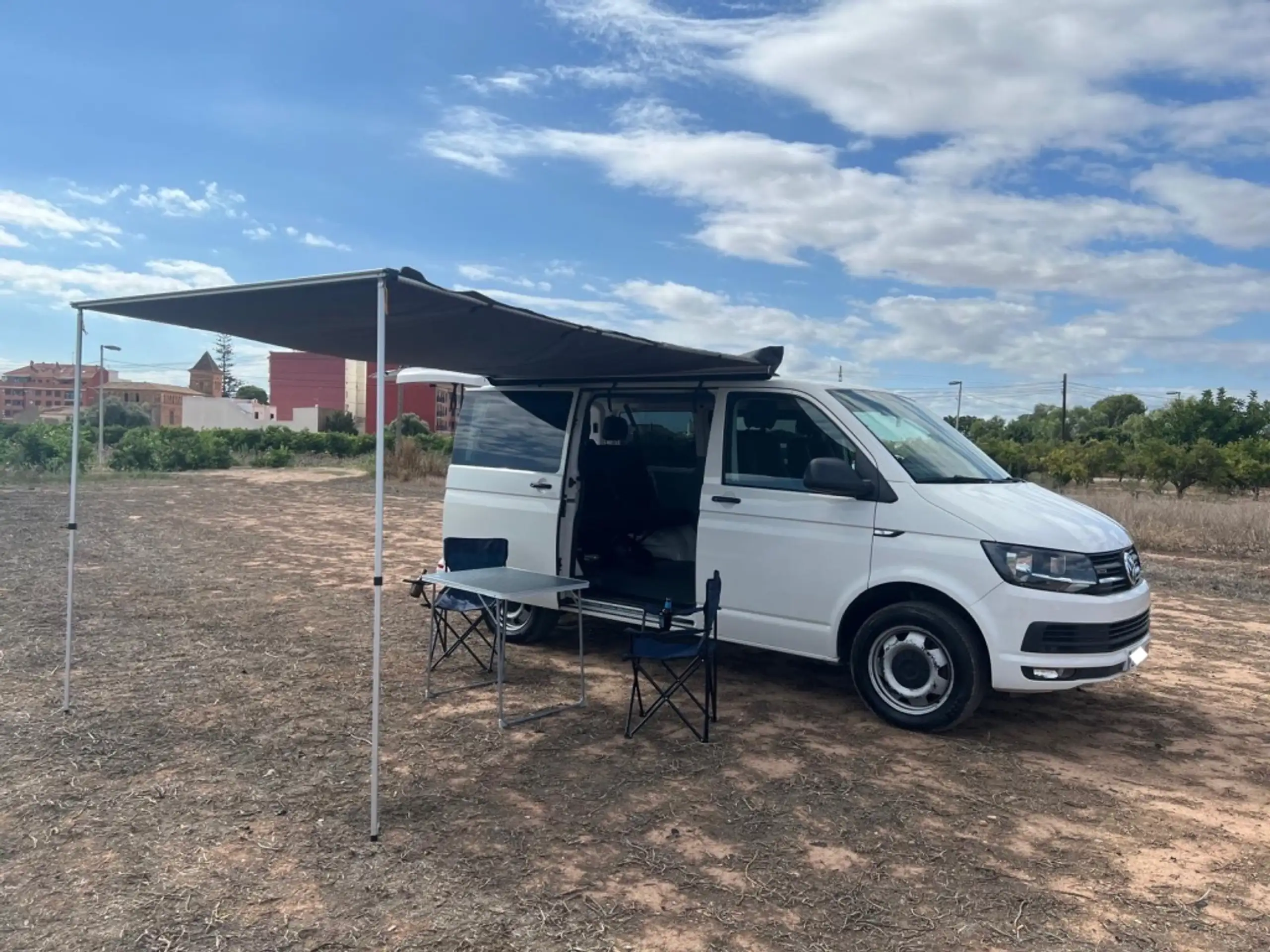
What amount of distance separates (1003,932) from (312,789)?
294cm

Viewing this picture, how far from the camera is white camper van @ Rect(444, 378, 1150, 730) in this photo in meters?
4.85

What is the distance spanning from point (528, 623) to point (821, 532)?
259 cm

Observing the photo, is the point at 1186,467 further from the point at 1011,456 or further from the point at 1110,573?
the point at 1110,573

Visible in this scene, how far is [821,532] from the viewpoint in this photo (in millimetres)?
5445

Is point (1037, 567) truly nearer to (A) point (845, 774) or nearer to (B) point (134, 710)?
(A) point (845, 774)

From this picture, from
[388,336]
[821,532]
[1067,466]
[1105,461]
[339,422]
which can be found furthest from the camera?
[339,422]

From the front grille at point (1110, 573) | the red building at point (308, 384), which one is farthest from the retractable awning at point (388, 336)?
the red building at point (308, 384)

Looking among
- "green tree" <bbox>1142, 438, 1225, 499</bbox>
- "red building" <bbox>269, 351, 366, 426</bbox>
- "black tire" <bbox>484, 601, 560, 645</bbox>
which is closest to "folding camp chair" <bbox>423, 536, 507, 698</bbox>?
"black tire" <bbox>484, 601, 560, 645</bbox>

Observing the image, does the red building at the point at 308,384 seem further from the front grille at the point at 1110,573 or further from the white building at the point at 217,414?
the front grille at the point at 1110,573

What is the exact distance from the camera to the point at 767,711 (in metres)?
5.57

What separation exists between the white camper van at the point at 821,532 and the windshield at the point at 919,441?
18 mm

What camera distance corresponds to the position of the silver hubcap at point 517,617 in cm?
704

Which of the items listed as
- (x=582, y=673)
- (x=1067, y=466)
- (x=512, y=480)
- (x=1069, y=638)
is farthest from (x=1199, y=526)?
(x=582, y=673)

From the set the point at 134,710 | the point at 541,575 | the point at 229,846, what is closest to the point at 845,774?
the point at 541,575
